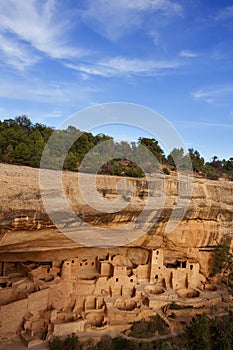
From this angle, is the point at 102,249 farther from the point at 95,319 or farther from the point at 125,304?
the point at 95,319

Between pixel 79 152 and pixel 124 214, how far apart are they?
8.24 m

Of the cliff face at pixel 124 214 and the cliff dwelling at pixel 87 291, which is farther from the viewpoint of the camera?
the cliff dwelling at pixel 87 291

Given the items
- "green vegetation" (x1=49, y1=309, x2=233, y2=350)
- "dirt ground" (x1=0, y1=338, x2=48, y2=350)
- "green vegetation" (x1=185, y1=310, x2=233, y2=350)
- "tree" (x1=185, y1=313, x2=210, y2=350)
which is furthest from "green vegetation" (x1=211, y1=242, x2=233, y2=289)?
"dirt ground" (x1=0, y1=338, x2=48, y2=350)

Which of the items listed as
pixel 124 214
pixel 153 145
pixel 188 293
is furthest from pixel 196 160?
pixel 124 214

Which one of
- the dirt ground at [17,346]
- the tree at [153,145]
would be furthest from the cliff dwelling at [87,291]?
the tree at [153,145]

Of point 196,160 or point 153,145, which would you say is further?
point 196,160

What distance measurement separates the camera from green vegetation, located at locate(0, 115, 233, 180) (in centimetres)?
1606

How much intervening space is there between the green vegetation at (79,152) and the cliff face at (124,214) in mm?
3053

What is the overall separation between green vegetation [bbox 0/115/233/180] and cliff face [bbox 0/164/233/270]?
10.0 feet

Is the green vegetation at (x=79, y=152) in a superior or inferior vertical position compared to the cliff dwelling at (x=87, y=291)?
superior

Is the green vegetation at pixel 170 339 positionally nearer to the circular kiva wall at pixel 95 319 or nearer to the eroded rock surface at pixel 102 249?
the eroded rock surface at pixel 102 249

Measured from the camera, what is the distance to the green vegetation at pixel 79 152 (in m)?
16.1

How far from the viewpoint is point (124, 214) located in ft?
38.8

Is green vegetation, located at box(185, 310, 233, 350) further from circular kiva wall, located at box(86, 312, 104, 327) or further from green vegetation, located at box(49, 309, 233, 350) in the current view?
circular kiva wall, located at box(86, 312, 104, 327)
